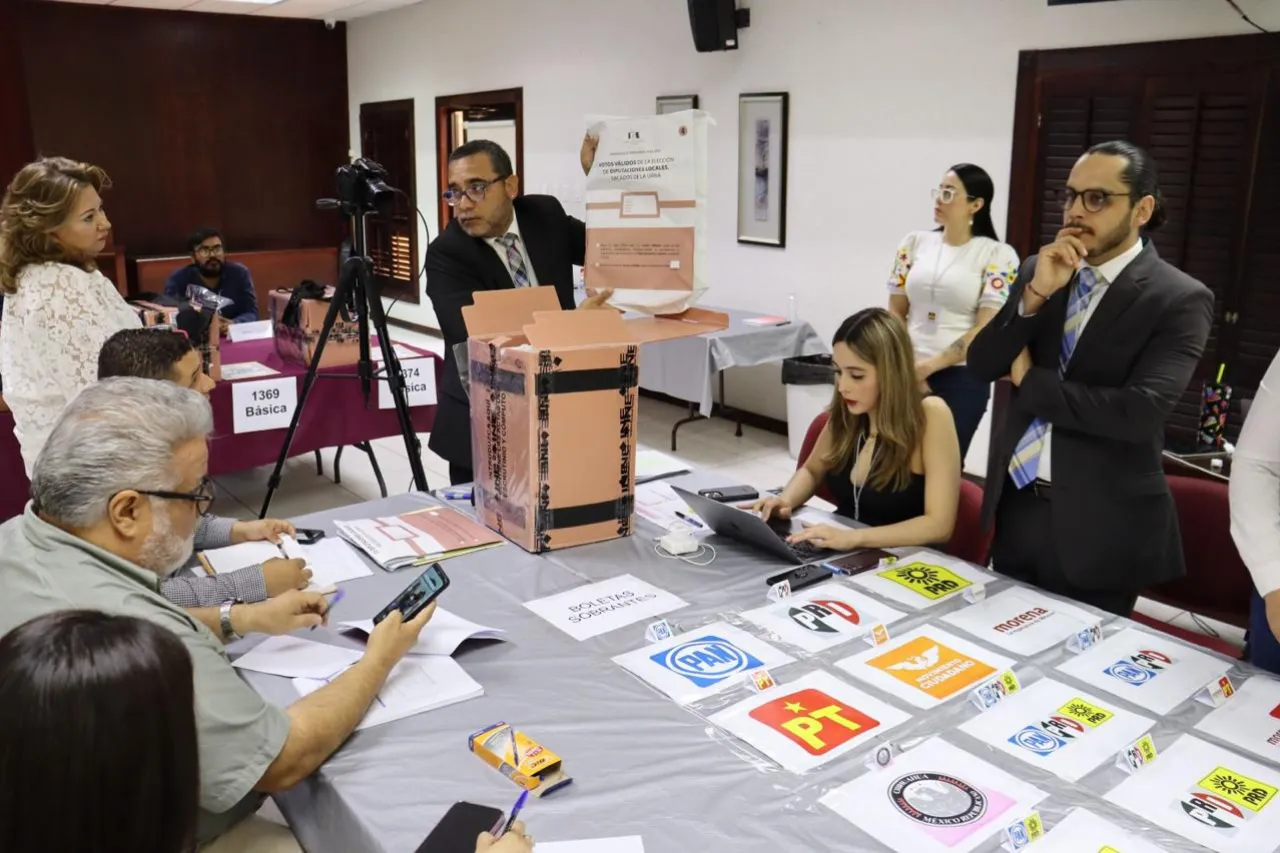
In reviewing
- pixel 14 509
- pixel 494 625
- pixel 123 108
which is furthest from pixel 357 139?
pixel 494 625

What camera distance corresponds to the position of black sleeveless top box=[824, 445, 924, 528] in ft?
6.88

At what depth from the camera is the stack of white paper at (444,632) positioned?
152 centimetres

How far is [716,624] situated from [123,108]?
8.60 meters

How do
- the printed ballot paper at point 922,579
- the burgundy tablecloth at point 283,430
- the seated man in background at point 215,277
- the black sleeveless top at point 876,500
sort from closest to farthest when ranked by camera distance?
the printed ballot paper at point 922,579 → the black sleeveless top at point 876,500 → the burgundy tablecloth at point 283,430 → the seated man in background at point 215,277

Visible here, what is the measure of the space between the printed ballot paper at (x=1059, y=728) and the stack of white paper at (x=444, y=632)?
76 centimetres

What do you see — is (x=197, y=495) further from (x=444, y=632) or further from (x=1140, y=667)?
(x=1140, y=667)

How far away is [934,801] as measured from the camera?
3.74ft

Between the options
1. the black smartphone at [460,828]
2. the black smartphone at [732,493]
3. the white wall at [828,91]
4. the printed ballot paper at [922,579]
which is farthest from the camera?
the white wall at [828,91]

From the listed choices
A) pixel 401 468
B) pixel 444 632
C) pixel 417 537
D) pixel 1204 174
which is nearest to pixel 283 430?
pixel 401 468

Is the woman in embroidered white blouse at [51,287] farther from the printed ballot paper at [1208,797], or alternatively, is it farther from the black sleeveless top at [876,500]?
the printed ballot paper at [1208,797]

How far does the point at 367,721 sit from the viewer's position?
1.34 m

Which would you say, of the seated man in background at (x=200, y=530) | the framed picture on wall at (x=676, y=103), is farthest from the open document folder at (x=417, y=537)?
the framed picture on wall at (x=676, y=103)

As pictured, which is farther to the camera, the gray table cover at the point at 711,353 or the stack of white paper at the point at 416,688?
the gray table cover at the point at 711,353

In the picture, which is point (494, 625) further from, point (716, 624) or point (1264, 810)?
point (1264, 810)
